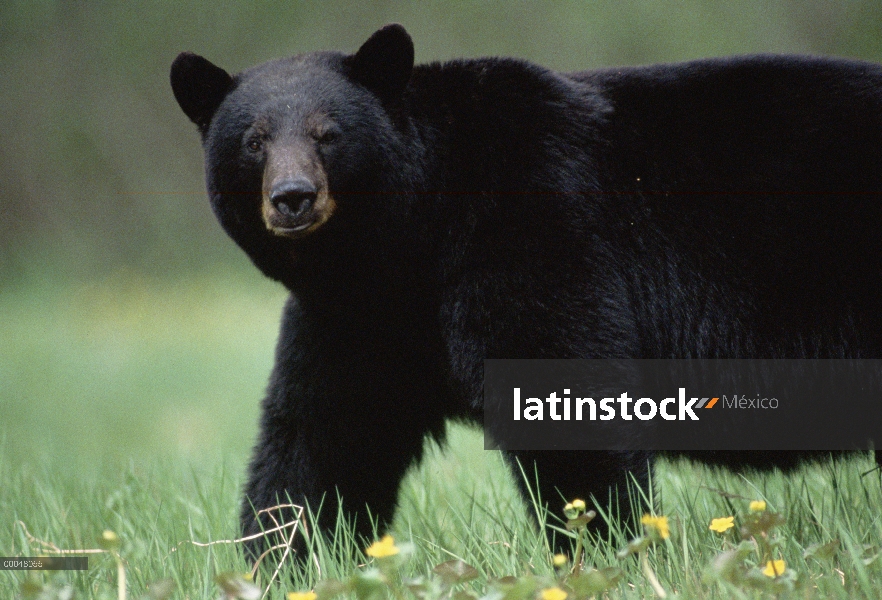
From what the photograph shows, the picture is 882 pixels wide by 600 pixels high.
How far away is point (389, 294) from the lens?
10.6 ft

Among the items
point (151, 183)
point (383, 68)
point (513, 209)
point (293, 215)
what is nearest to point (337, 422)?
point (293, 215)

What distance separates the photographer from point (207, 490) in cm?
390

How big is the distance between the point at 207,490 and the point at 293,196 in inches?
61.0

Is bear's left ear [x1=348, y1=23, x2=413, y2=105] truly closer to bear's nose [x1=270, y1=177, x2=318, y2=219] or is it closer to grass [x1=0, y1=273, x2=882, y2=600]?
bear's nose [x1=270, y1=177, x2=318, y2=219]

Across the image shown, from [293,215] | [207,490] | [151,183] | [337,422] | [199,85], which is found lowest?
[207,490]

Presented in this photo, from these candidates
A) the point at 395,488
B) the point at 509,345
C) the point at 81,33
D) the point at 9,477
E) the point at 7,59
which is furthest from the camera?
the point at 81,33

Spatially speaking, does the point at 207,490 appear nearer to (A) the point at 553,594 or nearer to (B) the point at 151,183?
(A) the point at 553,594

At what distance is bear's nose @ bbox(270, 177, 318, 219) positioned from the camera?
2.85 metres

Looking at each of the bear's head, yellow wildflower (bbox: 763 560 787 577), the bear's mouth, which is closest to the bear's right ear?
the bear's head

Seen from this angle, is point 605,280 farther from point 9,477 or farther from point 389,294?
point 9,477

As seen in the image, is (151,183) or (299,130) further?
(151,183)

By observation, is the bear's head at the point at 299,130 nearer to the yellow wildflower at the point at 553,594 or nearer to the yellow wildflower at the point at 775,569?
the yellow wildflower at the point at 553,594

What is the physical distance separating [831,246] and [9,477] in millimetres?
3264

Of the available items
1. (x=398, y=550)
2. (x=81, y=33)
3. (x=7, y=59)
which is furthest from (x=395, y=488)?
(x=81, y=33)
